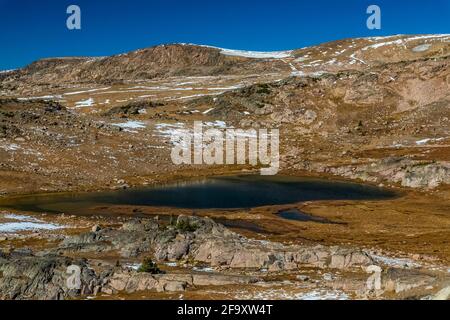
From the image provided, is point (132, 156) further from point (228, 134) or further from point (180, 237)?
point (180, 237)

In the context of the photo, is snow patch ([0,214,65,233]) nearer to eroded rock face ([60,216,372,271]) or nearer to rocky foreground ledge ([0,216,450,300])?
eroded rock face ([60,216,372,271])

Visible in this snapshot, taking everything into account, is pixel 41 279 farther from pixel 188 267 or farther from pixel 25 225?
pixel 25 225

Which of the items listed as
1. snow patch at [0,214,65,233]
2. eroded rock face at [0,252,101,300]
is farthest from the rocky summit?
snow patch at [0,214,65,233]

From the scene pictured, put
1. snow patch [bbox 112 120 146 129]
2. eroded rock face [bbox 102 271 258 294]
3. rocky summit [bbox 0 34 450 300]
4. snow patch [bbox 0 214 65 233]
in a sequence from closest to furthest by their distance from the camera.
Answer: eroded rock face [bbox 102 271 258 294] → rocky summit [bbox 0 34 450 300] → snow patch [bbox 0 214 65 233] → snow patch [bbox 112 120 146 129]

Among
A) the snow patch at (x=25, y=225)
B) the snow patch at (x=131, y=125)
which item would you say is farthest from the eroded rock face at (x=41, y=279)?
the snow patch at (x=131, y=125)

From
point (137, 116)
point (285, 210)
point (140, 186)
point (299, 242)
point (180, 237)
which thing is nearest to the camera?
point (180, 237)

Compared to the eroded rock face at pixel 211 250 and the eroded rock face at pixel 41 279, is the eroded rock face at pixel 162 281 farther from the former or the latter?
the eroded rock face at pixel 211 250

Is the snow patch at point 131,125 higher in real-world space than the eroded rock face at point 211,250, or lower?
higher

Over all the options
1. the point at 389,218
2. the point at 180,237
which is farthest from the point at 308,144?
the point at 180,237
